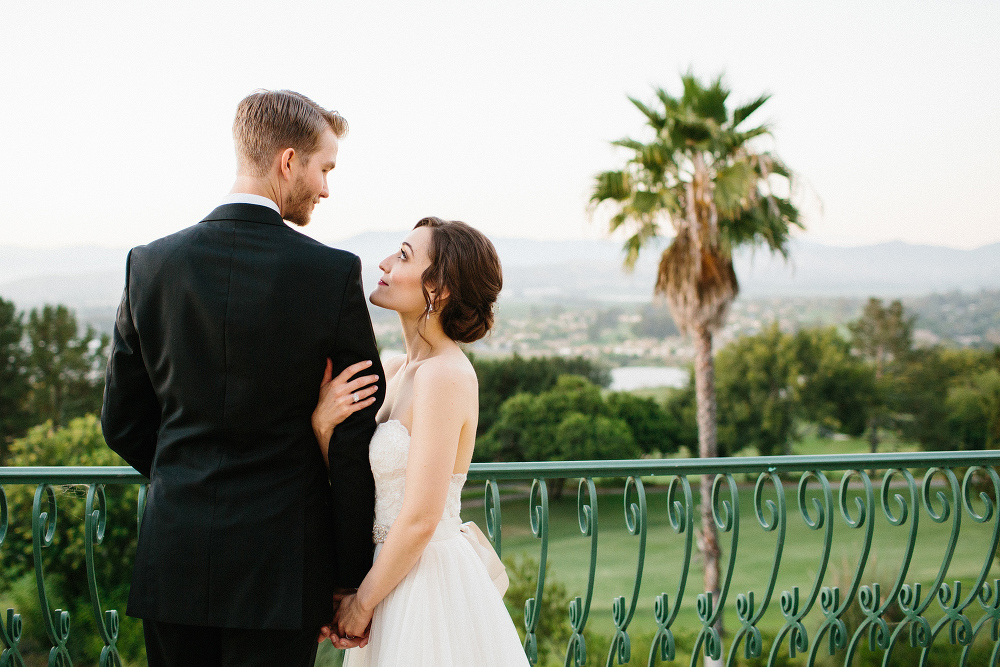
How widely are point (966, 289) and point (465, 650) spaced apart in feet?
192

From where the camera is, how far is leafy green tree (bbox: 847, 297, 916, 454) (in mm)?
35719

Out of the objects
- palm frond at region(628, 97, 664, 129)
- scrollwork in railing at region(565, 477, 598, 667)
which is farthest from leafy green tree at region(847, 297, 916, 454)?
scrollwork in railing at region(565, 477, 598, 667)

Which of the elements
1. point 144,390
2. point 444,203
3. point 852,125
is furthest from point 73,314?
point 852,125

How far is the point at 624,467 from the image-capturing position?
2076mm

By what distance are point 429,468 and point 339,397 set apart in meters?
0.23

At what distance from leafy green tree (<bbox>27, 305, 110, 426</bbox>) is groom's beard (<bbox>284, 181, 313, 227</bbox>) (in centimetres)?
3108


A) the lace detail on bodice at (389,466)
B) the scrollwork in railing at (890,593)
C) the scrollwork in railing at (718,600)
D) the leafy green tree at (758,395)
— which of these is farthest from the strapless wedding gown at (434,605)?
the leafy green tree at (758,395)

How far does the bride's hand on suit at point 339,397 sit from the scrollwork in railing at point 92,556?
1.02 m

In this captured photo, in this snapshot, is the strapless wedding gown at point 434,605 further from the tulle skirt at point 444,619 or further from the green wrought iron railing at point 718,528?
the green wrought iron railing at point 718,528

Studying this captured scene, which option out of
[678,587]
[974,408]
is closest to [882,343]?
[974,408]

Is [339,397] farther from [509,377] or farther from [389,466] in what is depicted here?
[509,377]

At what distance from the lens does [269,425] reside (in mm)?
1312

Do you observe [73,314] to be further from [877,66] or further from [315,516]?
[877,66]

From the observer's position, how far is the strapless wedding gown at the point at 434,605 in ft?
4.88
